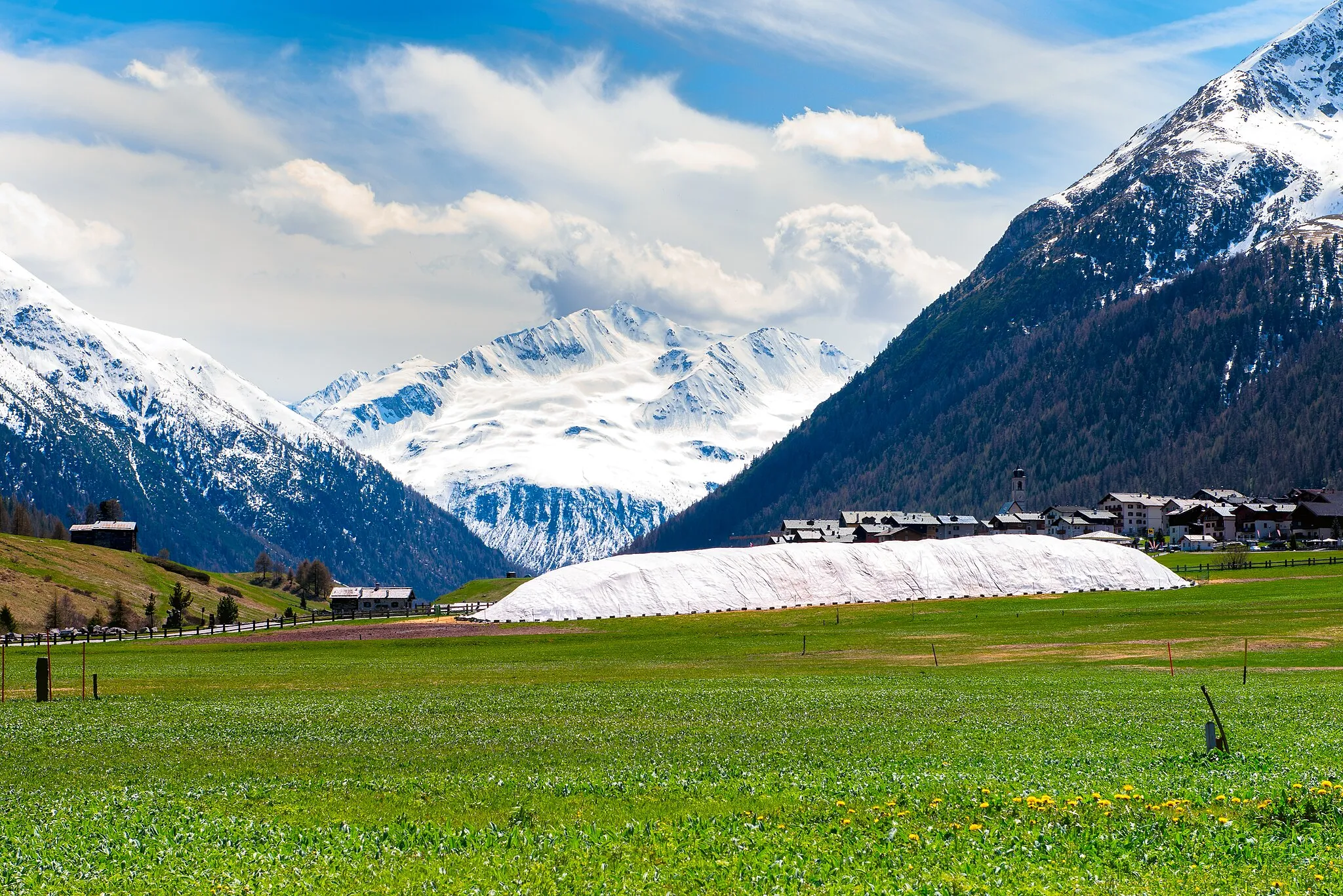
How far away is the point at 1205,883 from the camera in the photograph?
64.4 feet

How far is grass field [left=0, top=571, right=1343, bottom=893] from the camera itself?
2114 centimetres

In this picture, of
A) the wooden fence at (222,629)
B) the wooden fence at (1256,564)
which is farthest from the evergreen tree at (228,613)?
the wooden fence at (1256,564)

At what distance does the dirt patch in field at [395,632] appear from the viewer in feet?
365

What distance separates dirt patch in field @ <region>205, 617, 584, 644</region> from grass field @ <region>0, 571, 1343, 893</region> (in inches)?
1728

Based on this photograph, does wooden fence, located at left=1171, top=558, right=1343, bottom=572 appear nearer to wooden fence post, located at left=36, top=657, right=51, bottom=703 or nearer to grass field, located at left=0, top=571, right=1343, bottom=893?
grass field, located at left=0, top=571, right=1343, bottom=893

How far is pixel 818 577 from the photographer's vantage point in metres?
145

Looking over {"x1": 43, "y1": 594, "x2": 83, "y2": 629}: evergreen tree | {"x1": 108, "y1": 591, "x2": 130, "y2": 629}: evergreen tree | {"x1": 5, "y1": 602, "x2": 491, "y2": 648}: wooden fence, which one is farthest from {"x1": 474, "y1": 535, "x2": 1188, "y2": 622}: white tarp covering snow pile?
{"x1": 43, "y1": 594, "x2": 83, "y2": 629}: evergreen tree

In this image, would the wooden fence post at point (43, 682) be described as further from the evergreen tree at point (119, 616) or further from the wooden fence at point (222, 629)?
the evergreen tree at point (119, 616)

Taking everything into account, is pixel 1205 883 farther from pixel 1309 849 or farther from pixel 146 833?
pixel 146 833

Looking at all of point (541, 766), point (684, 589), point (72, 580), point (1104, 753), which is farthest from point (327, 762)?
point (72, 580)

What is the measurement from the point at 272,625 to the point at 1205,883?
14376cm

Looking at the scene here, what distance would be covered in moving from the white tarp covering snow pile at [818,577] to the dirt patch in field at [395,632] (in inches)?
342

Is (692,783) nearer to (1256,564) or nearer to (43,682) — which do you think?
(43,682)

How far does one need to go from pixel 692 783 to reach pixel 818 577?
117216 mm
